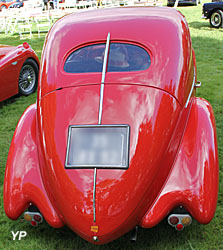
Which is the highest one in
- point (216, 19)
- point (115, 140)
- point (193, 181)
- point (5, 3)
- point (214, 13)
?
point (115, 140)

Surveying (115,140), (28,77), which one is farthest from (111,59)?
(28,77)

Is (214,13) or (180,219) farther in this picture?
(214,13)

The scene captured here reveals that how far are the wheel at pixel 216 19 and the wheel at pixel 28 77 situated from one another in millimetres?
8347

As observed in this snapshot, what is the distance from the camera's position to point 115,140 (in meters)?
2.64

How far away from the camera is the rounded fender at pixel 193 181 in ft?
8.39

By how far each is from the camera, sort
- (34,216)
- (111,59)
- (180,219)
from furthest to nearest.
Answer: (111,59)
(34,216)
(180,219)

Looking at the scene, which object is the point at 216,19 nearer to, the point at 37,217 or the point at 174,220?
the point at 174,220

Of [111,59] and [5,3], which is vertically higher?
[111,59]

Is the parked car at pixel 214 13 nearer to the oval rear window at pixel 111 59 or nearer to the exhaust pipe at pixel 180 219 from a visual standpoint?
the oval rear window at pixel 111 59

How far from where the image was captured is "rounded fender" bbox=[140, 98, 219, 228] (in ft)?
8.39

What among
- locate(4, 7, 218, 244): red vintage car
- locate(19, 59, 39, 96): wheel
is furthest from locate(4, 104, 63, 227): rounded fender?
locate(19, 59, 39, 96): wheel

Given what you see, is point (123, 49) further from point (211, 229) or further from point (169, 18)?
point (211, 229)

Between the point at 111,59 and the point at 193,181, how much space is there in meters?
1.37

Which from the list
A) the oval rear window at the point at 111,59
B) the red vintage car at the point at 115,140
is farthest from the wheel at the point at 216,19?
the oval rear window at the point at 111,59
